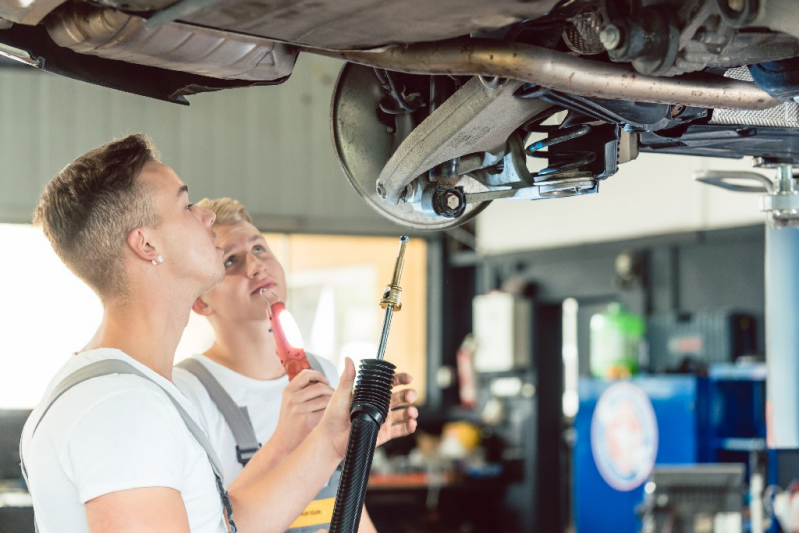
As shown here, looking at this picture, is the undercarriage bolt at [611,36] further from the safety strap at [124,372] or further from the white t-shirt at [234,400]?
the white t-shirt at [234,400]

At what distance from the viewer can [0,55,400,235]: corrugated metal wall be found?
8.02 meters

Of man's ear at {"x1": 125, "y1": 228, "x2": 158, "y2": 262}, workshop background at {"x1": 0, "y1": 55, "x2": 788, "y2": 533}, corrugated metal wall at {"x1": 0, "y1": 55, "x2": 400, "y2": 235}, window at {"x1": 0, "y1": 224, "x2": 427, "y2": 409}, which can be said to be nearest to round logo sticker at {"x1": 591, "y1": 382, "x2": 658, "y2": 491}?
workshop background at {"x1": 0, "y1": 55, "x2": 788, "y2": 533}

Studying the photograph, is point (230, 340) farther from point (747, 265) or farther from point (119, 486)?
point (747, 265)

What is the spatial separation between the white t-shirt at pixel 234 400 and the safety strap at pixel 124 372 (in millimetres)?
514

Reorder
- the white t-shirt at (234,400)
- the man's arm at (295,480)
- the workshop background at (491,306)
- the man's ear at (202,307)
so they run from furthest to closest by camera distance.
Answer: the workshop background at (491,306)
the man's ear at (202,307)
the white t-shirt at (234,400)
the man's arm at (295,480)

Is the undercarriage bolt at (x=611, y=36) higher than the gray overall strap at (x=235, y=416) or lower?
higher

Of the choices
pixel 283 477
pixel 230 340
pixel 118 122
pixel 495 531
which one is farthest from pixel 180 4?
pixel 495 531

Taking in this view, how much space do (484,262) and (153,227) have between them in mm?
7752

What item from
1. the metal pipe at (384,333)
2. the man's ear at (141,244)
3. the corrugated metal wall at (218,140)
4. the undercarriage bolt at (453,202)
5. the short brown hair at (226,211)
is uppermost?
the corrugated metal wall at (218,140)

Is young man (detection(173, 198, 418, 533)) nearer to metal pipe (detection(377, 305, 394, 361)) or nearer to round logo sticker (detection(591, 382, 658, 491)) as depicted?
metal pipe (detection(377, 305, 394, 361))

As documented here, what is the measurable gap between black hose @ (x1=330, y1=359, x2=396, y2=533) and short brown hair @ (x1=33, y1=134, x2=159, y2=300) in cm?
41

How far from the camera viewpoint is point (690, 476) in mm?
4656

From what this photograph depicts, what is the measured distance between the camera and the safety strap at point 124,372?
1.42m

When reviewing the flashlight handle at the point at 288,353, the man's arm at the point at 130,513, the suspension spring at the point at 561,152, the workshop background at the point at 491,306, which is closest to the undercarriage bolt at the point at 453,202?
the suspension spring at the point at 561,152
